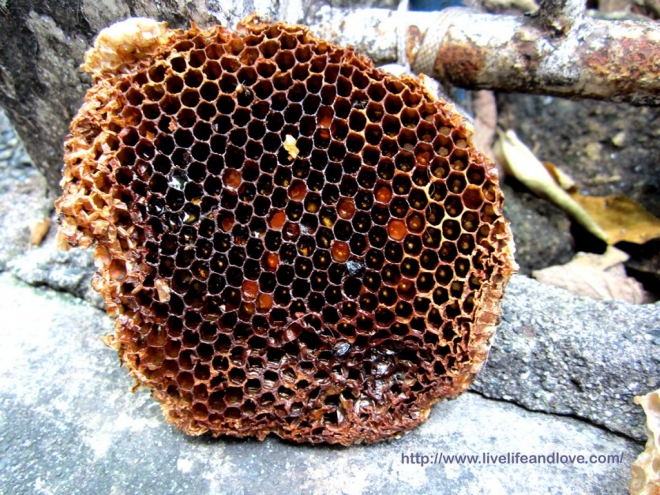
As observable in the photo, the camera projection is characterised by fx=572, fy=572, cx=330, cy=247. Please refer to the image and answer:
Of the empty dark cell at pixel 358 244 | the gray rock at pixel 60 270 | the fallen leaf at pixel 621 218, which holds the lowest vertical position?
the gray rock at pixel 60 270

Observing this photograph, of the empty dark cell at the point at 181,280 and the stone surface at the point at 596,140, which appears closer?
the empty dark cell at the point at 181,280

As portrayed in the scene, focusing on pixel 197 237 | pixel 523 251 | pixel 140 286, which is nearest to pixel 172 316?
pixel 140 286

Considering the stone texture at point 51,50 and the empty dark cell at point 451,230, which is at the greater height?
the stone texture at point 51,50

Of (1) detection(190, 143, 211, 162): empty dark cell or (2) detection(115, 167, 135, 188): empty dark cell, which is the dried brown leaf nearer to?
(2) detection(115, 167, 135, 188): empty dark cell

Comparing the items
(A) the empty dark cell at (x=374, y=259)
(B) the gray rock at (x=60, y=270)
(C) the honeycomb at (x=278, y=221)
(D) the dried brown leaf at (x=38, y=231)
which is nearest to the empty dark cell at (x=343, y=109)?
(C) the honeycomb at (x=278, y=221)

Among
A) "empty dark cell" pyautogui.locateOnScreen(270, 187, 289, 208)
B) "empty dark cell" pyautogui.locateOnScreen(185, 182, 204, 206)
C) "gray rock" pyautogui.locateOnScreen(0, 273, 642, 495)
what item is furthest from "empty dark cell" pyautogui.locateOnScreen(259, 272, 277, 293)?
"gray rock" pyautogui.locateOnScreen(0, 273, 642, 495)

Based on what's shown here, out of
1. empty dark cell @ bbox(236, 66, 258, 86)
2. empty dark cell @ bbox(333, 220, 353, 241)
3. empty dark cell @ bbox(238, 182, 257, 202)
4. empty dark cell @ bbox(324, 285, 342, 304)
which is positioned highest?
empty dark cell @ bbox(236, 66, 258, 86)

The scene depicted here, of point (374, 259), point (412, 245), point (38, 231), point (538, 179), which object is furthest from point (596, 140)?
point (38, 231)

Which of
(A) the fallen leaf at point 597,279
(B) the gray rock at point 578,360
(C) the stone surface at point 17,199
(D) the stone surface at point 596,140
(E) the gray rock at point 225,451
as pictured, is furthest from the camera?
(D) the stone surface at point 596,140

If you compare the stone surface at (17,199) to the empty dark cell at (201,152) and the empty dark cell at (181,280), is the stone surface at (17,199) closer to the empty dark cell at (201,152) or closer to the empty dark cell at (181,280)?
the empty dark cell at (181,280)
